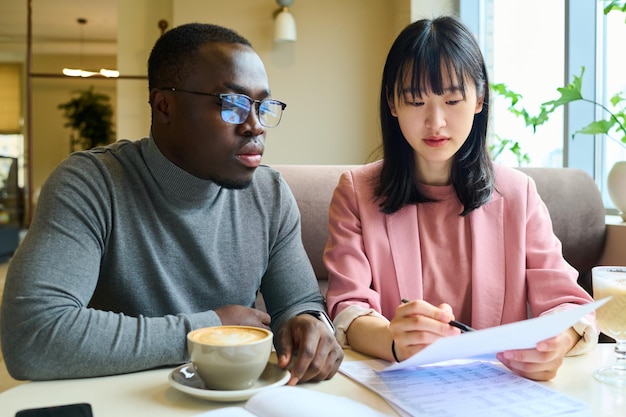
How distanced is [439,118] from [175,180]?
0.55 metres

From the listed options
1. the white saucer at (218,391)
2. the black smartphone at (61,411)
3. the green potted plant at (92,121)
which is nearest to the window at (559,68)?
the white saucer at (218,391)

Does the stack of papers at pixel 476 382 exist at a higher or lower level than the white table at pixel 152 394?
higher

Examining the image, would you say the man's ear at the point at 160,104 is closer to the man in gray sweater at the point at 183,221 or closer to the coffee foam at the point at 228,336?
the man in gray sweater at the point at 183,221

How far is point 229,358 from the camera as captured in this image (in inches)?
30.5

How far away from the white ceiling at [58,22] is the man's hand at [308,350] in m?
7.18

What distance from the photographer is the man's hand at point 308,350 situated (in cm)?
88

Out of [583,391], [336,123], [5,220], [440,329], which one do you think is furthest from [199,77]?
[5,220]

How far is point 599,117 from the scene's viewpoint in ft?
9.41

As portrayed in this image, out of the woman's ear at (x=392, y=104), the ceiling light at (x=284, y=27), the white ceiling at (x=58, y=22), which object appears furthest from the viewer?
the white ceiling at (x=58, y=22)

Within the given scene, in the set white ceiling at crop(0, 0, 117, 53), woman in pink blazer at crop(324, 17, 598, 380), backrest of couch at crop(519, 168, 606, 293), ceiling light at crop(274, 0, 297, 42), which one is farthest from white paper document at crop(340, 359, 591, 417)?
white ceiling at crop(0, 0, 117, 53)

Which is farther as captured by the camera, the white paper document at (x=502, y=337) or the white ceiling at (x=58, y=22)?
the white ceiling at (x=58, y=22)

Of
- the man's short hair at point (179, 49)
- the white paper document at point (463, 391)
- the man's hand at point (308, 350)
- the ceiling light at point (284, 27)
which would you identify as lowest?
the white paper document at point (463, 391)

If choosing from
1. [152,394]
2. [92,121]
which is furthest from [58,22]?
[152,394]

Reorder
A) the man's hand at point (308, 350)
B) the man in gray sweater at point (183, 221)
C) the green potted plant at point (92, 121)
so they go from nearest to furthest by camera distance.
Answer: the man's hand at point (308, 350)
the man in gray sweater at point (183, 221)
the green potted plant at point (92, 121)
